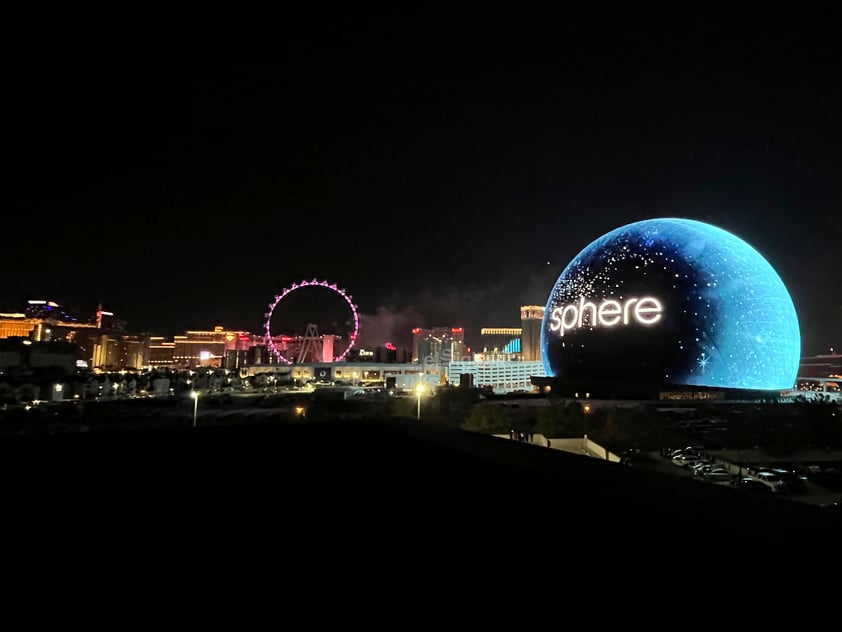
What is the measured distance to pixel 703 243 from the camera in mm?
26250

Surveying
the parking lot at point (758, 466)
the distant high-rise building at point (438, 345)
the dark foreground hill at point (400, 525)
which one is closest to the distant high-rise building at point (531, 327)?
the distant high-rise building at point (438, 345)

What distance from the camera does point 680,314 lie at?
958 inches

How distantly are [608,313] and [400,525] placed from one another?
24.1 meters

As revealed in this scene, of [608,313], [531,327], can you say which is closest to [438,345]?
[531,327]

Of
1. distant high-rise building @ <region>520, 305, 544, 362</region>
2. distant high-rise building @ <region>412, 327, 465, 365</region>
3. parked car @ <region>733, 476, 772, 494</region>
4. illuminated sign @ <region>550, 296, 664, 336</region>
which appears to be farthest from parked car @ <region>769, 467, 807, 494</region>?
distant high-rise building @ <region>520, 305, 544, 362</region>

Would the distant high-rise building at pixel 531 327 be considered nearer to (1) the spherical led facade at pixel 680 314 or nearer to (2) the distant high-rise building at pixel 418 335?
(2) the distant high-rise building at pixel 418 335

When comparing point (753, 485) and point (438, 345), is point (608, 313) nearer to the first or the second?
point (753, 485)

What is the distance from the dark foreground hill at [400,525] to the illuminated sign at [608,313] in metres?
21.0

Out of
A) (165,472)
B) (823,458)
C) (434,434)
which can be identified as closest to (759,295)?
(823,458)

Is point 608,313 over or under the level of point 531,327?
under

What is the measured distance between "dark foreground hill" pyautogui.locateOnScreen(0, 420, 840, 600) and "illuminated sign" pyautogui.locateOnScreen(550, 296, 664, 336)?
20952 mm

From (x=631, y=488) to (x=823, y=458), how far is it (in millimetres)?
15984

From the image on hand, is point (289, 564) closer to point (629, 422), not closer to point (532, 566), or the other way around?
point (532, 566)

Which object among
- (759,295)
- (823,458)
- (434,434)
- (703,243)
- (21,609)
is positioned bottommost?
(823,458)
